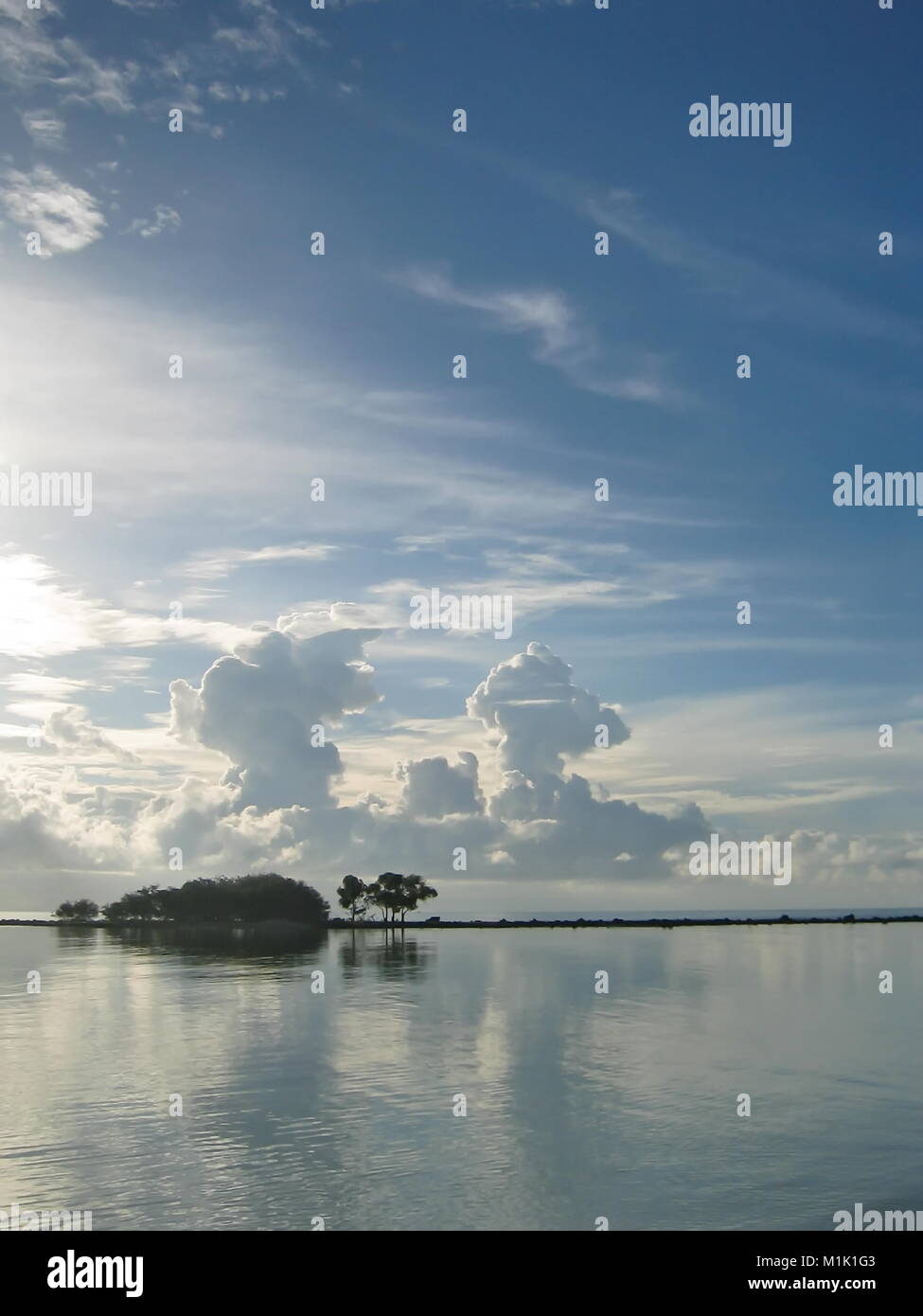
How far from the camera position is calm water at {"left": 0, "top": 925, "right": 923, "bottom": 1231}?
36.0 meters

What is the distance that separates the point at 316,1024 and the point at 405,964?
3311 inches

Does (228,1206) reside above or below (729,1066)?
above

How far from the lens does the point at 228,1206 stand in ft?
115

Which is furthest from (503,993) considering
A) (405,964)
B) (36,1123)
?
(36,1123)

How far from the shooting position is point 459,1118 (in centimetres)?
4731

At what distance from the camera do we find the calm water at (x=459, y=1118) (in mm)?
35969
